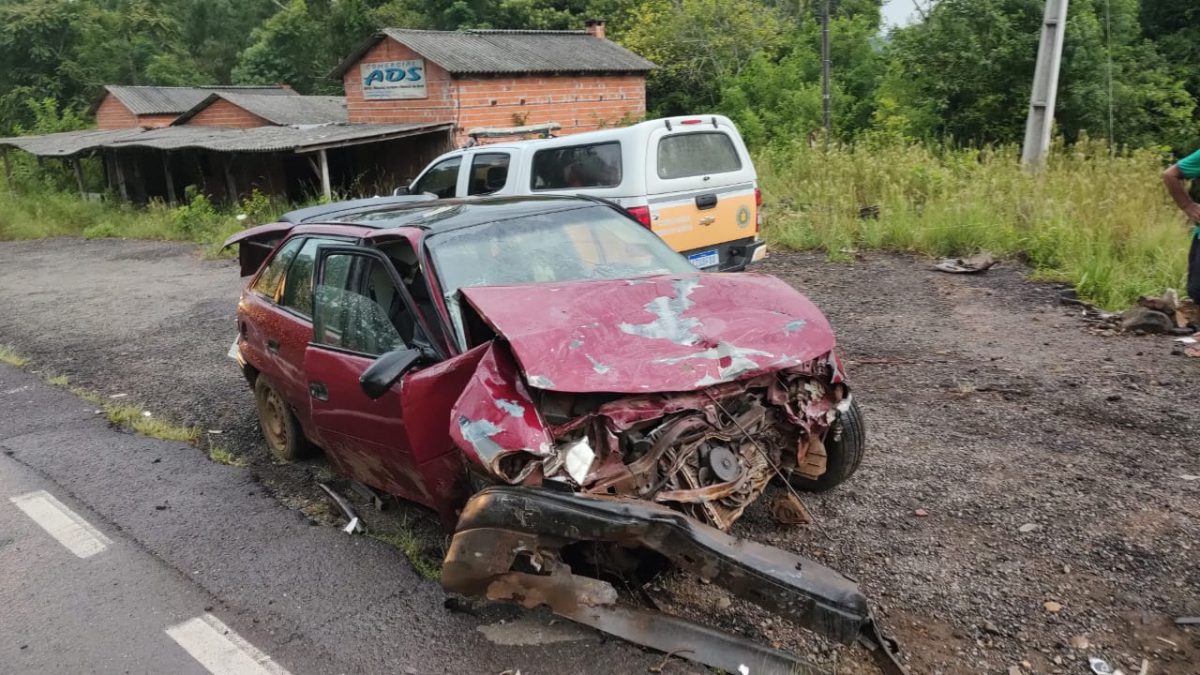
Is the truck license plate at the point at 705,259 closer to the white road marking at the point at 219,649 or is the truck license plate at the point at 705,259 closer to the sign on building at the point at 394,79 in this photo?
the white road marking at the point at 219,649

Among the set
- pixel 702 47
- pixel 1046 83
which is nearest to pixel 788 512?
pixel 1046 83

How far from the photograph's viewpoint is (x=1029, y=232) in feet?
31.6

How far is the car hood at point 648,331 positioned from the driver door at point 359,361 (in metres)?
0.67

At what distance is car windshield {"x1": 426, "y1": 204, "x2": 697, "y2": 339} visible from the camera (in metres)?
4.36

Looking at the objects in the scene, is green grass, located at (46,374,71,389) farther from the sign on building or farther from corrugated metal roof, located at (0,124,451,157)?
the sign on building

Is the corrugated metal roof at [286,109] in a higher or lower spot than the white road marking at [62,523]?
higher

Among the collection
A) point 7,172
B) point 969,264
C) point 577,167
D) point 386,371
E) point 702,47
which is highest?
point 702,47

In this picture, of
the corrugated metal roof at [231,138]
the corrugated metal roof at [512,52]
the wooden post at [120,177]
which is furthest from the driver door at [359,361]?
the wooden post at [120,177]

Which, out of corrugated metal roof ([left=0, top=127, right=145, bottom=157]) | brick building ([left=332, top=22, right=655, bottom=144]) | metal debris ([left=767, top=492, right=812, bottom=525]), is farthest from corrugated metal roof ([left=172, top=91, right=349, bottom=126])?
metal debris ([left=767, top=492, right=812, bottom=525])

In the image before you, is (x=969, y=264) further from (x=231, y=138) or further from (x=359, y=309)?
(x=231, y=138)

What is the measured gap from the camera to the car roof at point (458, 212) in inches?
184

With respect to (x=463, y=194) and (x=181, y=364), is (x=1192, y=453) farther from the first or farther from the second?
(x=181, y=364)

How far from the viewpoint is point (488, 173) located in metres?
9.68

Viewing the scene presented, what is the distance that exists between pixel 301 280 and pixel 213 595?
1.96 meters
